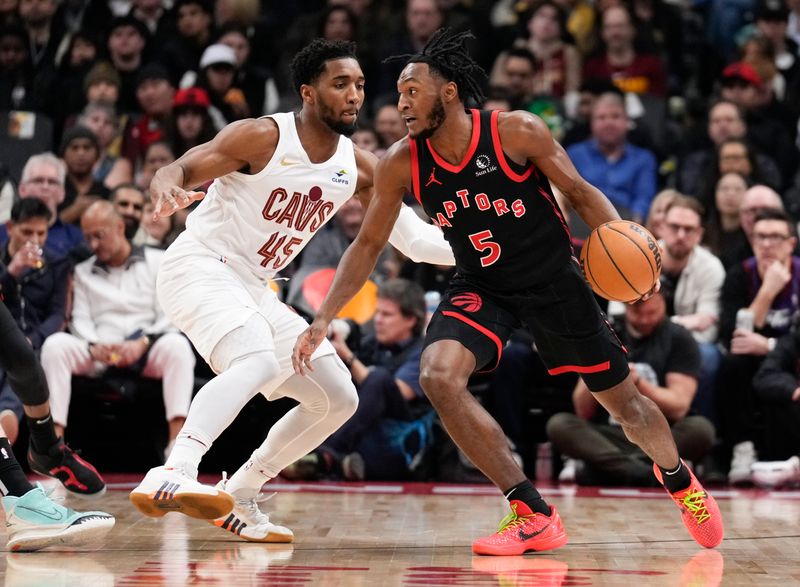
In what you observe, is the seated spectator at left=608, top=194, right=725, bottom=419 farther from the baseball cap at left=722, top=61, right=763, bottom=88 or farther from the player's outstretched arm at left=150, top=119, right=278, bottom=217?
the player's outstretched arm at left=150, top=119, right=278, bottom=217

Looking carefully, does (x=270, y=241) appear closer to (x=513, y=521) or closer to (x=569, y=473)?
(x=513, y=521)

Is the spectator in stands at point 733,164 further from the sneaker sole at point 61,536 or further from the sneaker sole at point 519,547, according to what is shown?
the sneaker sole at point 61,536

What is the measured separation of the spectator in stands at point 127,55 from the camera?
1181cm

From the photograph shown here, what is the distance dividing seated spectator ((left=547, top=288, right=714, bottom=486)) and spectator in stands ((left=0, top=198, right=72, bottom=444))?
10.6 ft

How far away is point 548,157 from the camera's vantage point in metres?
5.09

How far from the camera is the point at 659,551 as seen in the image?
5219 millimetres

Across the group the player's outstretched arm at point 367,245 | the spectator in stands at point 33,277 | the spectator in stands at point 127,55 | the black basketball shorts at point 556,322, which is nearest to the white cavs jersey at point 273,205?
the player's outstretched arm at point 367,245

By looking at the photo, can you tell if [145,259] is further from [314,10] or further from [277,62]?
[314,10]

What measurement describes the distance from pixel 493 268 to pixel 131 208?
4487 millimetres

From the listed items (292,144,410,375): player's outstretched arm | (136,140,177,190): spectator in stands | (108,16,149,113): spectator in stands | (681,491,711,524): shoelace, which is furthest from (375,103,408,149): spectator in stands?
(681,491,711,524): shoelace

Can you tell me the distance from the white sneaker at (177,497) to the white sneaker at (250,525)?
689 mm

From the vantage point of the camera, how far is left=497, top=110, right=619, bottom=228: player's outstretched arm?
5082 millimetres

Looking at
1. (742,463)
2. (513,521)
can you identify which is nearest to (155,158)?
(742,463)

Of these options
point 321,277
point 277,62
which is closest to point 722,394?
point 321,277
